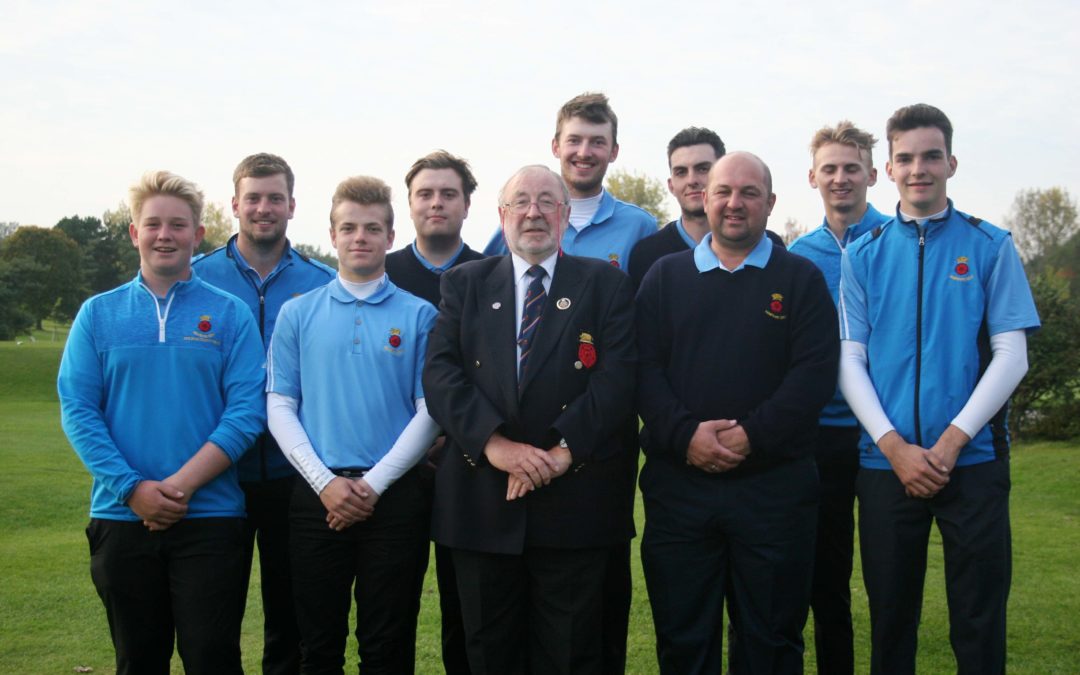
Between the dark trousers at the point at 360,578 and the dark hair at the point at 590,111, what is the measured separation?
246 cm

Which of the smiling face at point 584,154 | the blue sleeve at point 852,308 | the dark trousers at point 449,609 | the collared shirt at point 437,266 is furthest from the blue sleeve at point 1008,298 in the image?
the collared shirt at point 437,266

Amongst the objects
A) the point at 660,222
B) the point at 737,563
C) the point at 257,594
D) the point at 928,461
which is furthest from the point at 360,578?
the point at 660,222

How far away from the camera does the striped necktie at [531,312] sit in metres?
3.99

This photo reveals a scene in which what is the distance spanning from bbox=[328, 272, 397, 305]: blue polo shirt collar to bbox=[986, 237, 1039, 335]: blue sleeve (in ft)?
9.11

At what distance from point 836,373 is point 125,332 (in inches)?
125

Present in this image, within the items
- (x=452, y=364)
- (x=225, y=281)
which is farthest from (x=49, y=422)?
(x=452, y=364)

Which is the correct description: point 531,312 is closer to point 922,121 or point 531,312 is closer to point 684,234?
point 684,234

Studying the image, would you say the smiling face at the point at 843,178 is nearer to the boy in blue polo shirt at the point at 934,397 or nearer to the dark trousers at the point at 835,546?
the boy in blue polo shirt at the point at 934,397

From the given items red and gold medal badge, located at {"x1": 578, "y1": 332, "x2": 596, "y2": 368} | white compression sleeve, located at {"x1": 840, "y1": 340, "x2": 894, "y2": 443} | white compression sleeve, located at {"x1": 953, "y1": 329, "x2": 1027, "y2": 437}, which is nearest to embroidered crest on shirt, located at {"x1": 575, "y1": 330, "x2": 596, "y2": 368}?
red and gold medal badge, located at {"x1": 578, "y1": 332, "x2": 596, "y2": 368}

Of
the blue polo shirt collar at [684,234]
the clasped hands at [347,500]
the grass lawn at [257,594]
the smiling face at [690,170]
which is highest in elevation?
the smiling face at [690,170]

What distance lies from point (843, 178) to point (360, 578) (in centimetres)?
348

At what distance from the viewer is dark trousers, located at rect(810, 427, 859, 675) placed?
195 inches

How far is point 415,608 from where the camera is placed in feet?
14.3

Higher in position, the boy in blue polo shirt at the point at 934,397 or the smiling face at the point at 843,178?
the smiling face at the point at 843,178
